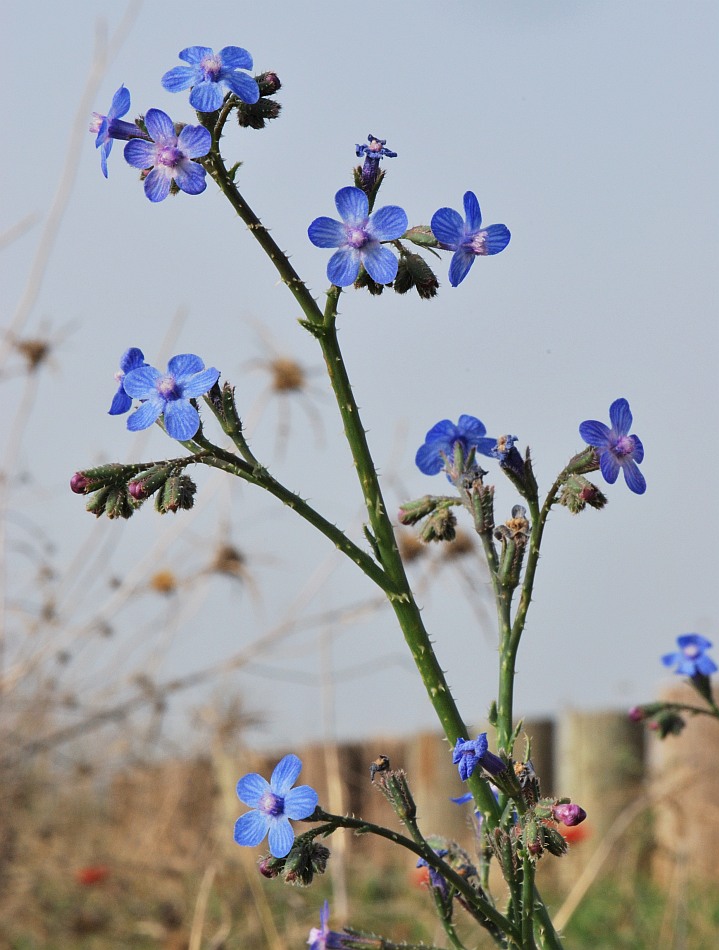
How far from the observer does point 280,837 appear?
4.26 ft

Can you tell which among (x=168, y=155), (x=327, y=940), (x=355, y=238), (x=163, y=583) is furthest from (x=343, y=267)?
(x=163, y=583)

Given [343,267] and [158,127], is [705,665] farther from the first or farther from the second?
[158,127]

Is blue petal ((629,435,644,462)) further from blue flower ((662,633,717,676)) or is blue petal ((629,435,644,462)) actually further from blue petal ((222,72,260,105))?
blue flower ((662,633,717,676))

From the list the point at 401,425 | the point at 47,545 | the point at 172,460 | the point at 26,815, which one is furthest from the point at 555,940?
the point at 26,815

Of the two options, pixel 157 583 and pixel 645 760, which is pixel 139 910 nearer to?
pixel 157 583

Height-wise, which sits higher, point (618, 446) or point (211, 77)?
point (211, 77)

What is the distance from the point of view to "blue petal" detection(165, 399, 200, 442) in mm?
1336

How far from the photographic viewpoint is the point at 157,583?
529 cm

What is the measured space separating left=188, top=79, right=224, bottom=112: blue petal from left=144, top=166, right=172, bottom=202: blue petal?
0.23 feet

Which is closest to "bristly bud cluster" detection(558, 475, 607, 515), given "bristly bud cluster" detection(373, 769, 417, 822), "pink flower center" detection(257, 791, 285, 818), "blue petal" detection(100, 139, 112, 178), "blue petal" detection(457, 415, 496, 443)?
"blue petal" detection(457, 415, 496, 443)

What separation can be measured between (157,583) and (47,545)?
0.68 m

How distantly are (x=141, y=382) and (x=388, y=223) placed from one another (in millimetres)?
355

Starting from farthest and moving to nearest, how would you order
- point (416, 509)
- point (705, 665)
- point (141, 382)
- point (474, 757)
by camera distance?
point (705, 665) < point (416, 509) < point (141, 382) < point (474, 757)

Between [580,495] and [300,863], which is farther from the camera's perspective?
[580,495]
